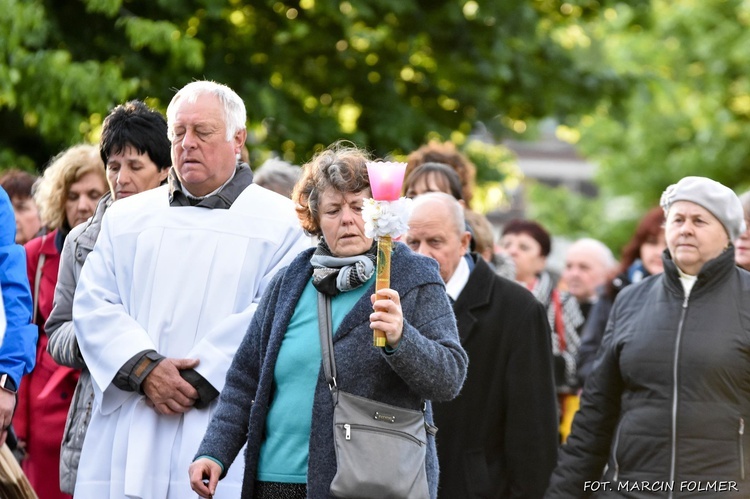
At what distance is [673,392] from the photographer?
6.46 meters

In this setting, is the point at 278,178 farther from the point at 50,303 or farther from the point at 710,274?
the point at 710,274

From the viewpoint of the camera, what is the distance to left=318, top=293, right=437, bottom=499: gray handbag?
4961mm

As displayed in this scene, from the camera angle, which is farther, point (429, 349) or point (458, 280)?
point (458, 280)

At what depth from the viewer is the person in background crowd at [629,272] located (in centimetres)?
1025

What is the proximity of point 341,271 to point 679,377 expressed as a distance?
1.93 metres

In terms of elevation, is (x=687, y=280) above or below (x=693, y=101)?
below

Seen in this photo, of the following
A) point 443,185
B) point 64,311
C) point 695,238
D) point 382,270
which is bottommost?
point 64,311

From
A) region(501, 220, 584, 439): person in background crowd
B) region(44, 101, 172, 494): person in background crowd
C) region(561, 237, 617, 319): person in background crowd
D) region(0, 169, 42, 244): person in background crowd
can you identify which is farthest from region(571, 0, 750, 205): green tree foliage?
region(44, 101, 172, 494): person in background crowd

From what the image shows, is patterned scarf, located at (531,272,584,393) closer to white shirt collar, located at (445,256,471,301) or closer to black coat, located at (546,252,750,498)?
white shirt collar, located at (445,256,471,301)

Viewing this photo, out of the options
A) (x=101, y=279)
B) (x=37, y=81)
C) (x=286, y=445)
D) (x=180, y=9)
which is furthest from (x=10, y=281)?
(x=180, y=9)

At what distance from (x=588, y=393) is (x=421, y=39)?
927 cm

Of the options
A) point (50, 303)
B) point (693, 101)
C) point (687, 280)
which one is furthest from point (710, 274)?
point (693, 101)

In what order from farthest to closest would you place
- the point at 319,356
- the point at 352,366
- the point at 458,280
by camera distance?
the point at 458,280
the point at 319,356
the point at 352,366

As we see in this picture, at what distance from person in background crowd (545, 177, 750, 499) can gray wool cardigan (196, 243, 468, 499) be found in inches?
61.9
